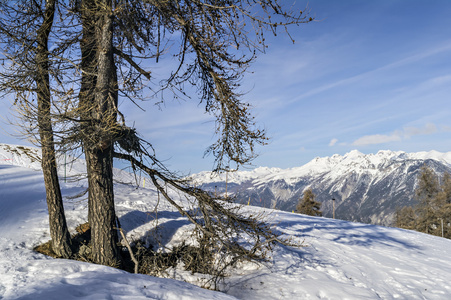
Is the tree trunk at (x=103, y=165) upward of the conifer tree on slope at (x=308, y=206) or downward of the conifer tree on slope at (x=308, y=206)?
upward

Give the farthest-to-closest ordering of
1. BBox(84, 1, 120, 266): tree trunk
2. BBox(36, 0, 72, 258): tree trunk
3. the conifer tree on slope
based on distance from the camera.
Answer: the conifer tree on slope
BBox(36, 0, 72, 258): tree trunk
BBox(84, 1, 120, 266): tree trunk

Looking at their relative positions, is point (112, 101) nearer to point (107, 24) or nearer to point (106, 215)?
point (107, 24)

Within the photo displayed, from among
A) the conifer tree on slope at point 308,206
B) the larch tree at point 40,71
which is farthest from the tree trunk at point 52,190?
the conifer tree on slope at point 308,206

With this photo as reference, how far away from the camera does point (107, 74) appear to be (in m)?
7.23

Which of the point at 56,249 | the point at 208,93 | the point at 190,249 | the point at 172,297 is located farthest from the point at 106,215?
the point at 208,93

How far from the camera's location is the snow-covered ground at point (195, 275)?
15.3 feet

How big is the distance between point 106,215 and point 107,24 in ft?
15.0

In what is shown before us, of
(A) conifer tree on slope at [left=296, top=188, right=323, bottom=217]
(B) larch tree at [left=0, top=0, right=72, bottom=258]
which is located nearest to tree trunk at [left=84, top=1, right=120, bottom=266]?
(B) larch tree at [left=0, top=0, right=72, bottom=258]

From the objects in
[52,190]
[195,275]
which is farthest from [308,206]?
[52,190]

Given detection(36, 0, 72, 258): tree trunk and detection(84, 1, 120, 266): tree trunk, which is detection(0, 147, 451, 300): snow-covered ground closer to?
detection(36, 0, 72, 258): tree trunk

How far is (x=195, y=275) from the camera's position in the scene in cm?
795

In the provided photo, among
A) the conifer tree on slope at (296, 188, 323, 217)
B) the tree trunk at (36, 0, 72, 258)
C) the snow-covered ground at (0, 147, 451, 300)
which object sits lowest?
the conifer tree on slope at (296, 188, 323, 217)

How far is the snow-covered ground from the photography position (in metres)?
4.65

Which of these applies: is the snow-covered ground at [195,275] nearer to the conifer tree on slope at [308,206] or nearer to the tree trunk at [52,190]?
the tree trunk at [52,190]
